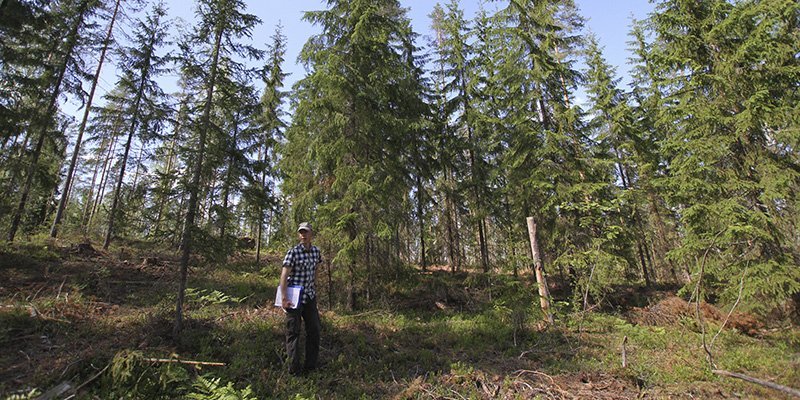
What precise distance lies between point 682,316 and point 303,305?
38.8ft

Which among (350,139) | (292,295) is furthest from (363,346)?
(350,139)

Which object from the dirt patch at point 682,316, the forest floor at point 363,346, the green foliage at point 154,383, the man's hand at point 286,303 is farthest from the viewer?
the dirt patch at point 682,316

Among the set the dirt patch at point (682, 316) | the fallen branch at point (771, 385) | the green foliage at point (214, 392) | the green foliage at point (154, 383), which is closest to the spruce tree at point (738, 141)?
the dirt patch at point (682, 316)

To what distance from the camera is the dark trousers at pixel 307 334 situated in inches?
220

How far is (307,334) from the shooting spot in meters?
5.85

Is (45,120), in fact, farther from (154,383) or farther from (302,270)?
(302,270)

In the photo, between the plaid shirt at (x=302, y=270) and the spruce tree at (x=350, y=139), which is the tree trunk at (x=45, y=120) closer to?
the spruce tree at (x=350, y=139)

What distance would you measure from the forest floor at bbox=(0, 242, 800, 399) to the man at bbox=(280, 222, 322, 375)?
331 millimetres

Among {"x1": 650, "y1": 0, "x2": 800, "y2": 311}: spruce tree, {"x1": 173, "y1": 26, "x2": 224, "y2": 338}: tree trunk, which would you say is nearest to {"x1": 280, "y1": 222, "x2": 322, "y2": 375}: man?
{"x1": 173, "y1": 26, "x2": 224, "y2": 338}: tree trunk

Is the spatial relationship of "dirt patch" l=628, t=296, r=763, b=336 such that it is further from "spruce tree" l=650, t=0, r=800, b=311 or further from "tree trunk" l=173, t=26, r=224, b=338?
"tree trunk" l=173, t=26, r=224, b=338

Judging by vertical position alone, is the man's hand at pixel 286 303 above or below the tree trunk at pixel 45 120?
below

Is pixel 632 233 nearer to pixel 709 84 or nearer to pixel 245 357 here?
pixel 709 84

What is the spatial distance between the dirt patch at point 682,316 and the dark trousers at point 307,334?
10375 mm

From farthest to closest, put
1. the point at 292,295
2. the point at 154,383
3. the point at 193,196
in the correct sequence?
1. the point at 193,196
2. the point at 292,295
3. the point at 154,383
